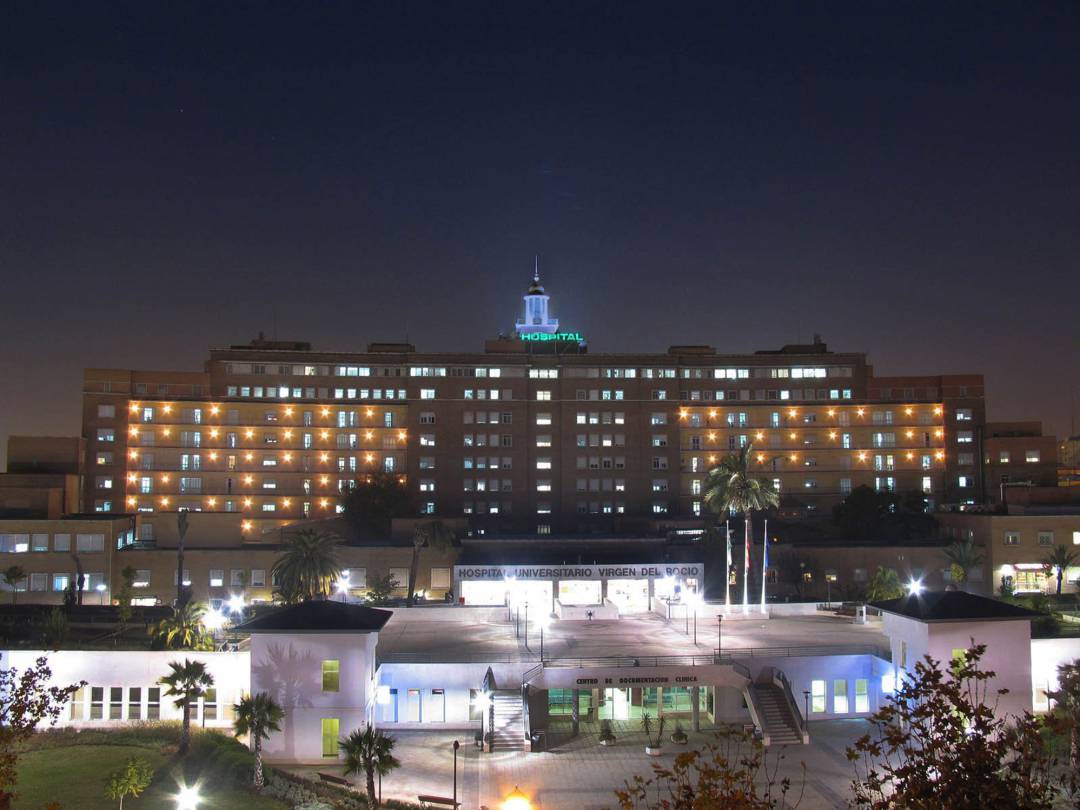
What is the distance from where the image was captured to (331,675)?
123ft

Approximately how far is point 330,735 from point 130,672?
9.68 metres

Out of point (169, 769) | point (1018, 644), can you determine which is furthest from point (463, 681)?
point (1018, 644)

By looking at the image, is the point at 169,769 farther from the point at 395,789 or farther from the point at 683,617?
the point at 683,617

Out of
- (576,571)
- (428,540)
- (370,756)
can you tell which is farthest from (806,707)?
(428,540)

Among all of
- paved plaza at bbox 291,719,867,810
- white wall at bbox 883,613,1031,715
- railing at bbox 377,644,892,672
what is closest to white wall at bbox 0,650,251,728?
paved plaza at bbox 291,719,867,810

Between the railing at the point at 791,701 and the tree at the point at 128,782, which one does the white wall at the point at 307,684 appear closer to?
the tree at the point at 128,782

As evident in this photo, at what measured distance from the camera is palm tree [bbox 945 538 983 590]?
70938mm

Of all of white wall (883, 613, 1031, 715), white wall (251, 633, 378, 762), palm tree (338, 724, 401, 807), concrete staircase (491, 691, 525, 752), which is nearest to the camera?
palm tree (338, 724, 401, 807)

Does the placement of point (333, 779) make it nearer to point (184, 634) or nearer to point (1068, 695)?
point (184, 634)

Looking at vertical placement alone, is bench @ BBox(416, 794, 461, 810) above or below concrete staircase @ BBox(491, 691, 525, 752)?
below

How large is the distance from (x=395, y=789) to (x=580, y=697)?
12.5m

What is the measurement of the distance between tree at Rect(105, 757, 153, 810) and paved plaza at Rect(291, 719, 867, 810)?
22.2 feet

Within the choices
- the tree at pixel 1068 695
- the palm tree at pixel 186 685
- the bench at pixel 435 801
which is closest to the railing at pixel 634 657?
the tree at pixel 1068 695

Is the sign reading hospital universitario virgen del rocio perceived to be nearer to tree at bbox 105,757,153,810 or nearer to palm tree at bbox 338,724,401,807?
palm tree at bbox 338,724,401,807
